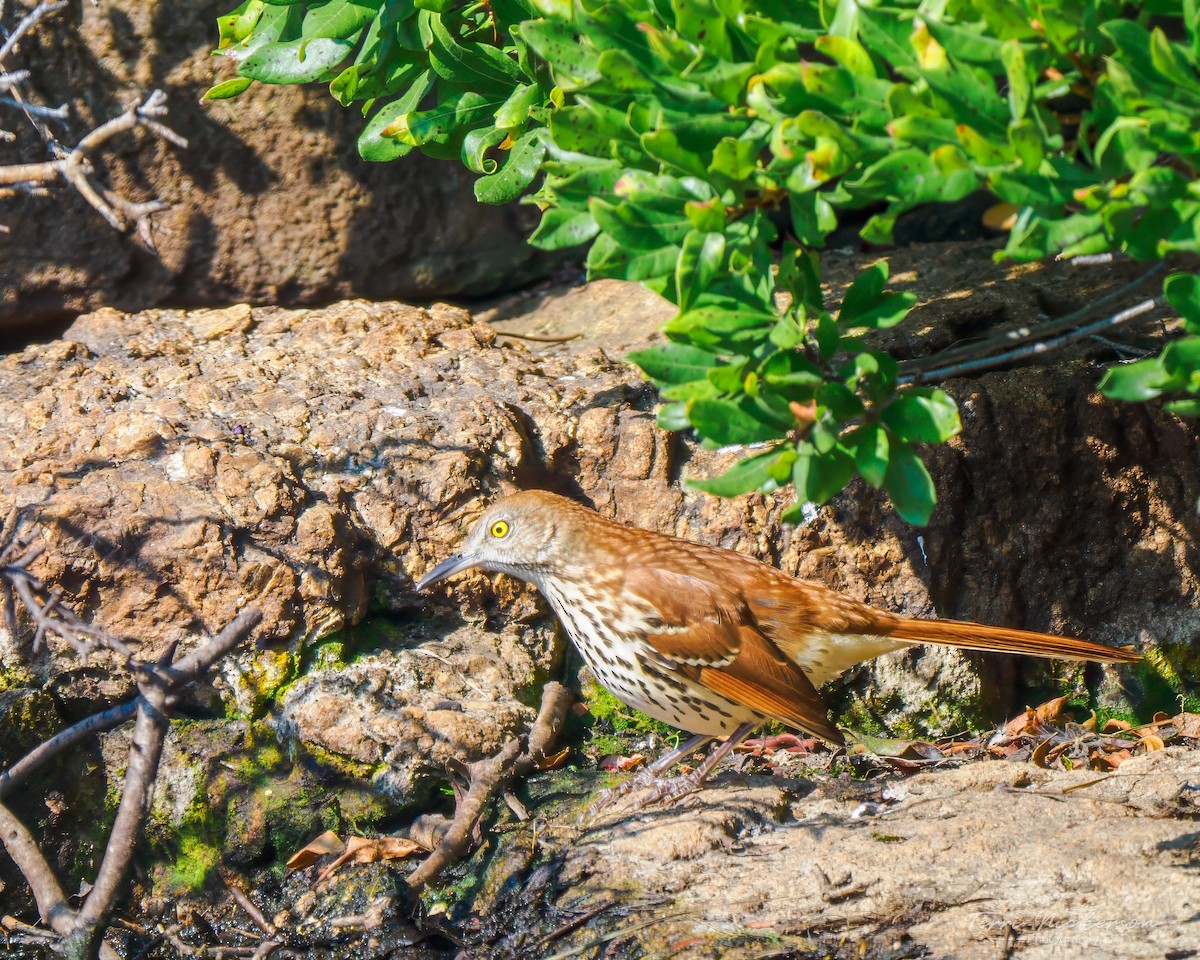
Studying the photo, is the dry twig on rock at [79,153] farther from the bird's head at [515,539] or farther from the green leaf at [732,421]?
the green leaf at [732,421]

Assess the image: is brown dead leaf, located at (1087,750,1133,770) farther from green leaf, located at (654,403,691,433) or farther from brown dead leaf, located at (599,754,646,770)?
green leaf, located at (654,403,691,433)

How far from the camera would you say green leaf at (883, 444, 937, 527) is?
2.60m

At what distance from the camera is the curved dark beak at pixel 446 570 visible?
159 inches

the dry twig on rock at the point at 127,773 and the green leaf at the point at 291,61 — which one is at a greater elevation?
the green leaf at the point at 291,61

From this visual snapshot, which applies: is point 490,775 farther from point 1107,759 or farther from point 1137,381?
point 1137,381

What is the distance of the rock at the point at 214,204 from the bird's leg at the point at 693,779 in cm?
265

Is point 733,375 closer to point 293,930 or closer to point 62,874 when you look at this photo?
point 293,930

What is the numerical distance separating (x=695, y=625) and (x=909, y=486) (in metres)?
1.34

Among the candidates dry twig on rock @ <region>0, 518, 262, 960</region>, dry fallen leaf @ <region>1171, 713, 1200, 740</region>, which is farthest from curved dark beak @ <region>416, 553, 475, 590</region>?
dry fallen leaf @ <region>1171, 713, 1200, 740</region>

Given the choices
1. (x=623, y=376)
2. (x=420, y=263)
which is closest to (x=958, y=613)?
(x=623, y=376)

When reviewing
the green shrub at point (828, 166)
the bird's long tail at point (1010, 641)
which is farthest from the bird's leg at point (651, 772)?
the green shrub at point (828, 166)

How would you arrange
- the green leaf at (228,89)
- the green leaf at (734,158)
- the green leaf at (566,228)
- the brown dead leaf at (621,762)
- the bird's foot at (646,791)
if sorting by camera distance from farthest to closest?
the brown dead leaf at (621,762)
the bird's foot at (646,791)
the green leaf at (228,89)
the green leaf at (566,228)
the green leaf at (734,158)

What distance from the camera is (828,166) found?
7.50ft

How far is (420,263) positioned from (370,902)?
302 cm
